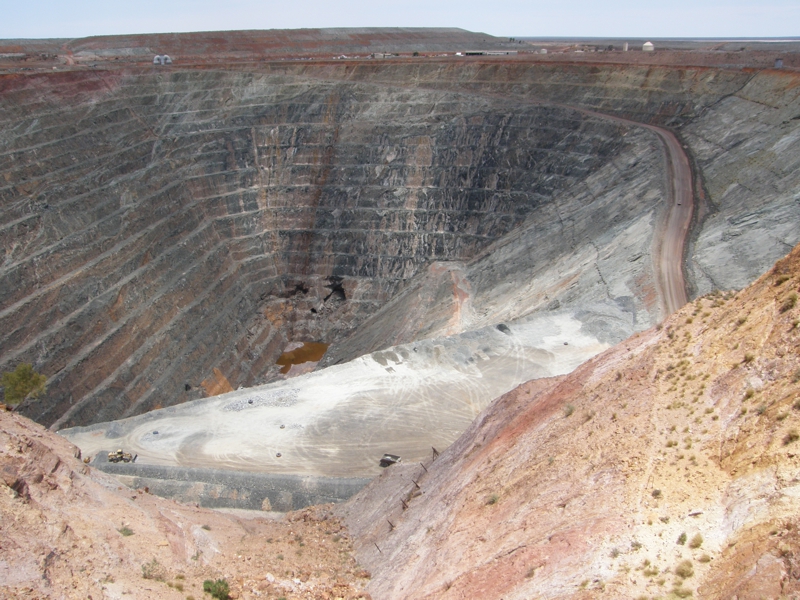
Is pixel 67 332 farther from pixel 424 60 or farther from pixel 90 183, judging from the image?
pixel 424 60

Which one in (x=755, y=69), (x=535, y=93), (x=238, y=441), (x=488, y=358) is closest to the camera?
(x=238, y=441)

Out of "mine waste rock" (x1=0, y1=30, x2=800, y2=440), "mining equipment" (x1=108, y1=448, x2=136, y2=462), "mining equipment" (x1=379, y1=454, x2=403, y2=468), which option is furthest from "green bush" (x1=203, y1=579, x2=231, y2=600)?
"mine waste rock" (x1=0, y1=30, x2=800, y2=440)

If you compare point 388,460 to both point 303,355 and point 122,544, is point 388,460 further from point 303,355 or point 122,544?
point 303,355

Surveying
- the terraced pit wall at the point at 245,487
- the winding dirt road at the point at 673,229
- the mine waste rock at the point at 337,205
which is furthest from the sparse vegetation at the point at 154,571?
the winding dirt road at the point at 673,229

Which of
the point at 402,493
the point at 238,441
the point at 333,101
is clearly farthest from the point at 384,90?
the point at 402,493

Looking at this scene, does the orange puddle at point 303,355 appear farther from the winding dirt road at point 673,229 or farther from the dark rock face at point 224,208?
the winding dirt road at point 673,229

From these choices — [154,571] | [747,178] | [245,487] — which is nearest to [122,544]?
[154,571]
